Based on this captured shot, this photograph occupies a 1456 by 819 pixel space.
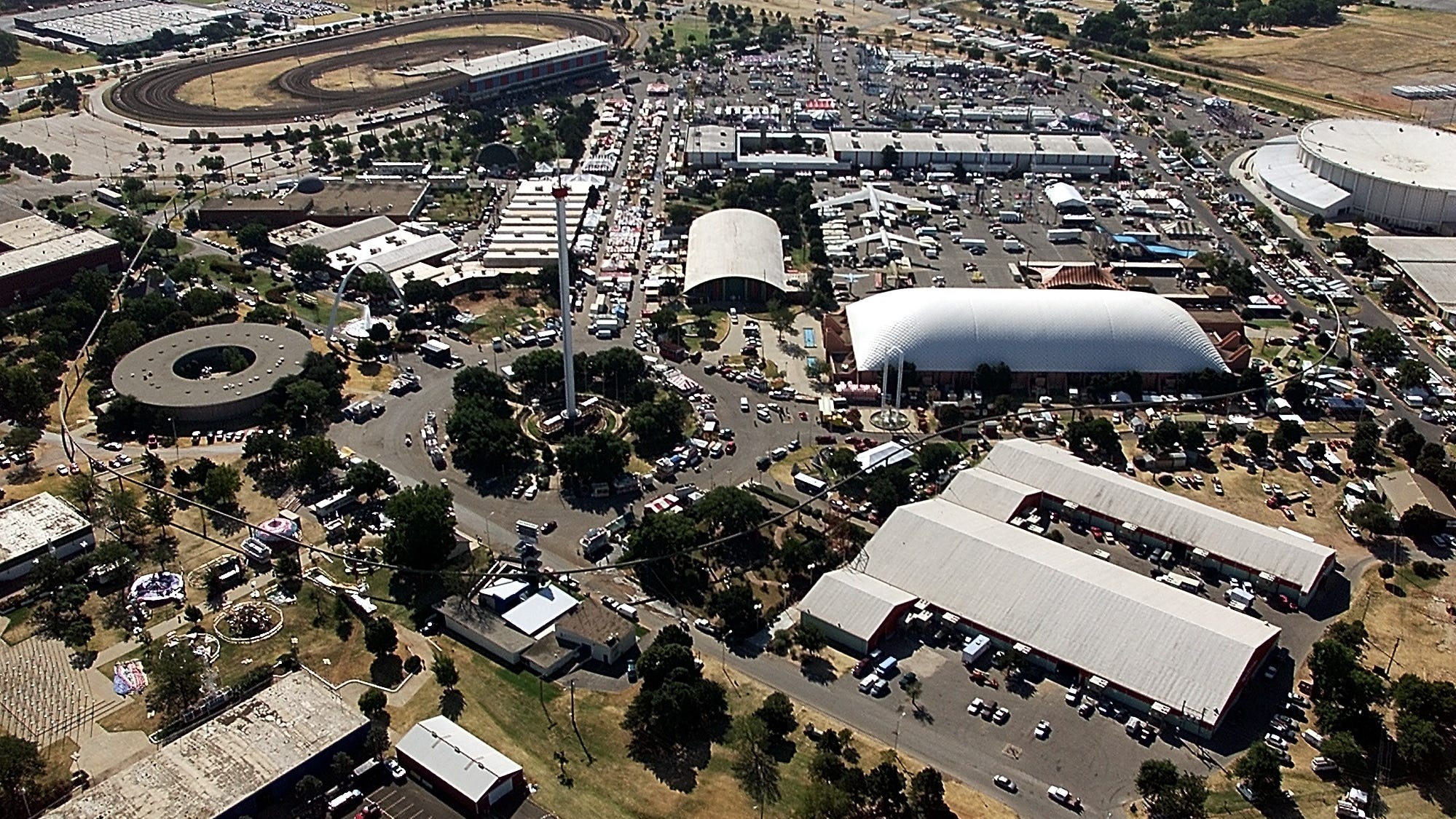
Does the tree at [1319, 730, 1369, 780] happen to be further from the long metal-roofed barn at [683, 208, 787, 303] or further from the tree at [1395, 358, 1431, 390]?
the long metal-roofed barn at [683, 208, 787, 303]

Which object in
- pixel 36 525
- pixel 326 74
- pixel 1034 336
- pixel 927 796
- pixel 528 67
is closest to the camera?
pixel 927 796

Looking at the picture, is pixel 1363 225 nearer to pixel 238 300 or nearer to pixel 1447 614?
pixel 1447 614

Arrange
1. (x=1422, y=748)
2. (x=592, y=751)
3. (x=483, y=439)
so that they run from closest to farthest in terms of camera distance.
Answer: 1. (x=1422, y=748)
2. (x=592, y=751)
3. (x=483, y=439)

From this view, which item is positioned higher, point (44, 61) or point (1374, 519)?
point (44, 61)

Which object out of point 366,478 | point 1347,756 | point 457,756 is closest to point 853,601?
point 457,756

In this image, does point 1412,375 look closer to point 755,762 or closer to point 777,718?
point 777,718

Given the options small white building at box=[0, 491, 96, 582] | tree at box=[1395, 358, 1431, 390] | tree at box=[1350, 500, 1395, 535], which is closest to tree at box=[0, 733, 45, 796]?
small white building at box=[0, 491, 96, 582]

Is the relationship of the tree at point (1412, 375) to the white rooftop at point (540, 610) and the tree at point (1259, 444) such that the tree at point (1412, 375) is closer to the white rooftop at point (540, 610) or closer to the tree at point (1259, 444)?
the tree at point (1259, 444)
